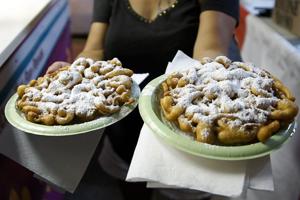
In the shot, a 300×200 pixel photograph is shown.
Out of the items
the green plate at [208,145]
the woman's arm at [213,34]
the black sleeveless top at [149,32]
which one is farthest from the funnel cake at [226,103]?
the black sleeveless top at [149,32]

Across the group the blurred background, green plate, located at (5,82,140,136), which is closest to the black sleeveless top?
the blurred background

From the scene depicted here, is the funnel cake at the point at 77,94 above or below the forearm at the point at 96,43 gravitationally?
above

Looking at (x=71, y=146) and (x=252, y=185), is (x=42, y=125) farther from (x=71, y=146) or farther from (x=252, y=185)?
(x=252, y=185)

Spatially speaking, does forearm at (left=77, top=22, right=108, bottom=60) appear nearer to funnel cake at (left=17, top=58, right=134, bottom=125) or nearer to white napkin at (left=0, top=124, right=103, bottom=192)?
funnel cake at (left=17, top=58, right=134, bottom=125)

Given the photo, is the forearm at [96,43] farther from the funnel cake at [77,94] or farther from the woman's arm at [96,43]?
the funnel cake at [77,94]

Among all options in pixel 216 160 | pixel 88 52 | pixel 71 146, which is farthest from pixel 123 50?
pixel 216 160
